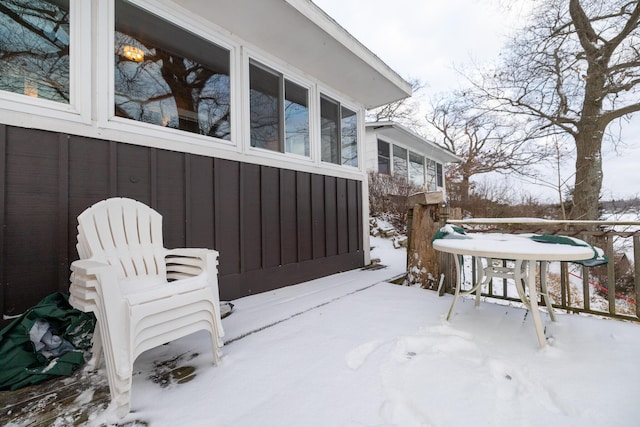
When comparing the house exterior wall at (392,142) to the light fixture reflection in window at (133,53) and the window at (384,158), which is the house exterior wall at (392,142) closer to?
the window at (384,158)

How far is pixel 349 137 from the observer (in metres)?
4.44

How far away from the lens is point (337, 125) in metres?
4.24

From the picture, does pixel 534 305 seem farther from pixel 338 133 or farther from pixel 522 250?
pixel 338 133

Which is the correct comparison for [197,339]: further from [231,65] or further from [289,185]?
[231,65]

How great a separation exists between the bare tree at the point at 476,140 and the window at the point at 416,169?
1.51m

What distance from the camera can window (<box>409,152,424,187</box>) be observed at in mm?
10403

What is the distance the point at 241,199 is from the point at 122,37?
1632mm

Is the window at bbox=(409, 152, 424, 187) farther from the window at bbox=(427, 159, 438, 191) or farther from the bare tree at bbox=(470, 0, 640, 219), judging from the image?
the bare tree at bbox=(470, 0, 640, 219)

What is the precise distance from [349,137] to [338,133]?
27cm

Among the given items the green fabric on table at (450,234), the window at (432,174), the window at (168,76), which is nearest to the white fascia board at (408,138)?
the window at (432,174)

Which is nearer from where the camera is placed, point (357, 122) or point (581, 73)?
point (357, 122)

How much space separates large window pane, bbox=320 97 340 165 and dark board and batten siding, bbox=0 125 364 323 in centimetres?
37

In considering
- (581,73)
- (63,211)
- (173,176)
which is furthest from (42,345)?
(581,73)

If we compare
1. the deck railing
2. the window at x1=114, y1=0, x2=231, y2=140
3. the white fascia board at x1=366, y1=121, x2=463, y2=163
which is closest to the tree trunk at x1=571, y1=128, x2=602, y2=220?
the deck railing
